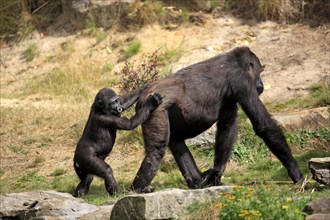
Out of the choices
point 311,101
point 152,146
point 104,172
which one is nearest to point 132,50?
point 311,101

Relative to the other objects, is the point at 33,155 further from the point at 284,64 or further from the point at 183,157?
the point at 284,64

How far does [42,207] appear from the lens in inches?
327

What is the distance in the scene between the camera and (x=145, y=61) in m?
16.3

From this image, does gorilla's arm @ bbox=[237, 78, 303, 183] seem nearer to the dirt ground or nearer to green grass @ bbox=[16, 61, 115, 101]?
the dirt ground

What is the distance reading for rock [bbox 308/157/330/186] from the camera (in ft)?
27.6

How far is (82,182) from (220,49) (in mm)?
6613

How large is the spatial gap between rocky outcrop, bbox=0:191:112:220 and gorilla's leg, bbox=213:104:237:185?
2312 millimetres

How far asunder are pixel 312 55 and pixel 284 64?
0.60 m

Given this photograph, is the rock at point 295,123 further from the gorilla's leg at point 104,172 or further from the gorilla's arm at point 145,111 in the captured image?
the gorilla's arm at point 145,111

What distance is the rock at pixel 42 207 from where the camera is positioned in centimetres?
812

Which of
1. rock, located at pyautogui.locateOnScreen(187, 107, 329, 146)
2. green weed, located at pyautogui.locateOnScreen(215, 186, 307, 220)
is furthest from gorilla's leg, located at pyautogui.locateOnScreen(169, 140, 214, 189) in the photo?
green weed, located at pyautogui.locateOnScreen(215, 186, 307, 220)

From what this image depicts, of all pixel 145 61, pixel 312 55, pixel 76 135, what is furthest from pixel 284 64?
pixel 76 135

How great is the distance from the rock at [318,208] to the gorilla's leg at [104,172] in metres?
3.75

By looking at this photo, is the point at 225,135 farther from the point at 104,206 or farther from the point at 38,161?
the point at 38,161
